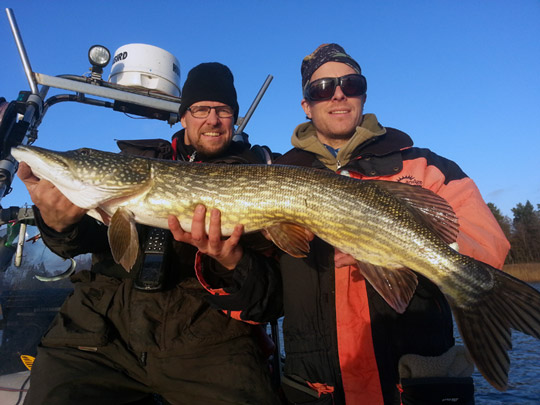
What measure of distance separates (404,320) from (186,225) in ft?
4.91

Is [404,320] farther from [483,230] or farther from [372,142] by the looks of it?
[372,142]

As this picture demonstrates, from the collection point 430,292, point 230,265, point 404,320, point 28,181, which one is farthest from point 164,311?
point 430,292

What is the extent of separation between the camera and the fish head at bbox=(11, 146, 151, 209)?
2230mm

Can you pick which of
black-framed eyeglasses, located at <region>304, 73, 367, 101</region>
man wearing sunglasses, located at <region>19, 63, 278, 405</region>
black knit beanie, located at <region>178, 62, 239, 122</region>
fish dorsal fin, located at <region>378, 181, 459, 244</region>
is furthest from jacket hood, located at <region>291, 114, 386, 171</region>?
man wearing sunglasses, located at <region>19, 63, 278, 405</region>

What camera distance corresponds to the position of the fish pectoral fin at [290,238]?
207cm

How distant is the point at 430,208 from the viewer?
6.66ft

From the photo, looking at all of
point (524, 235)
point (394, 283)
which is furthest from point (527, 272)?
point (394, 283)

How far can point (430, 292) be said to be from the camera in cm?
218

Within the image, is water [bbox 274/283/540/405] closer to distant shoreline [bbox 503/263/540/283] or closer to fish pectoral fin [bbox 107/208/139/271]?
fish pectoral fin [bbox 107/208/139/271]

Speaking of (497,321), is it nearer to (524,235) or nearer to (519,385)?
(519,385)

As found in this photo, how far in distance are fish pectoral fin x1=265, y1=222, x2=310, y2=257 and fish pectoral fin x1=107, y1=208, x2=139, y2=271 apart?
86 centimetres

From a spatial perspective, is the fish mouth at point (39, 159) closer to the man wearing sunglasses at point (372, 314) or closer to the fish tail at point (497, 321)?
the man wearing sunglasses at point (372, 314)

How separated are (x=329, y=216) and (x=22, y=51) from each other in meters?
3.24

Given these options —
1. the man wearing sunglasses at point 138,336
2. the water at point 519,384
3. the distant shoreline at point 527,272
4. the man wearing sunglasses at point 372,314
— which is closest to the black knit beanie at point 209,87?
the man wearing sunglasses at point 372,314
